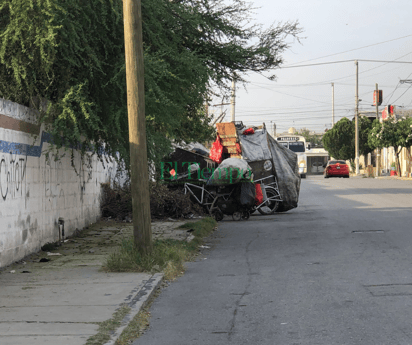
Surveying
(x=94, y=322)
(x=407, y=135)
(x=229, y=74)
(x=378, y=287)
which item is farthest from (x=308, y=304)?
(x=407, y=135)

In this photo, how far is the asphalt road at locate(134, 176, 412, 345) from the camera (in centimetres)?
564

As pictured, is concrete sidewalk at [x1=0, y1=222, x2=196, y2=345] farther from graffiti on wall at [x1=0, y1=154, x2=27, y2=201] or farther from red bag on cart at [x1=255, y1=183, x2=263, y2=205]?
red bag on cart at [x1=255, y1=183, x2=263, y2=205]

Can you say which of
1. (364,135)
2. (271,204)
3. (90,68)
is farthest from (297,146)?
(90,68)

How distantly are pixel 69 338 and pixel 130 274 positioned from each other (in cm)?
334

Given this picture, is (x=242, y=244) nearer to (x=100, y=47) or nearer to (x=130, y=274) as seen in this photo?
(x=130, y=274)

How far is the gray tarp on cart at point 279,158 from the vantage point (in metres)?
19.5

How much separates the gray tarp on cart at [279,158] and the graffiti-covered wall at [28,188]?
24.6 feet

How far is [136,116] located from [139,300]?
134 inches

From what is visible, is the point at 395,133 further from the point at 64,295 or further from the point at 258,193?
the point at 64,295

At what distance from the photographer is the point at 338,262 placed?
9.54m

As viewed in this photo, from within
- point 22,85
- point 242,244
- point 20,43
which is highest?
point 20,43

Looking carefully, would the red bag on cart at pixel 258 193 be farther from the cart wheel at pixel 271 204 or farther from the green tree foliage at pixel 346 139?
the green tree foliage at pixel 346 139

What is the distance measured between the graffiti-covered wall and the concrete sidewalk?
441 millimetres

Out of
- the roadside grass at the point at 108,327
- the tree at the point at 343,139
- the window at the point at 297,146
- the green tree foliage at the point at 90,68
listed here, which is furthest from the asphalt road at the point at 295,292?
the tree at the point at 343,139
